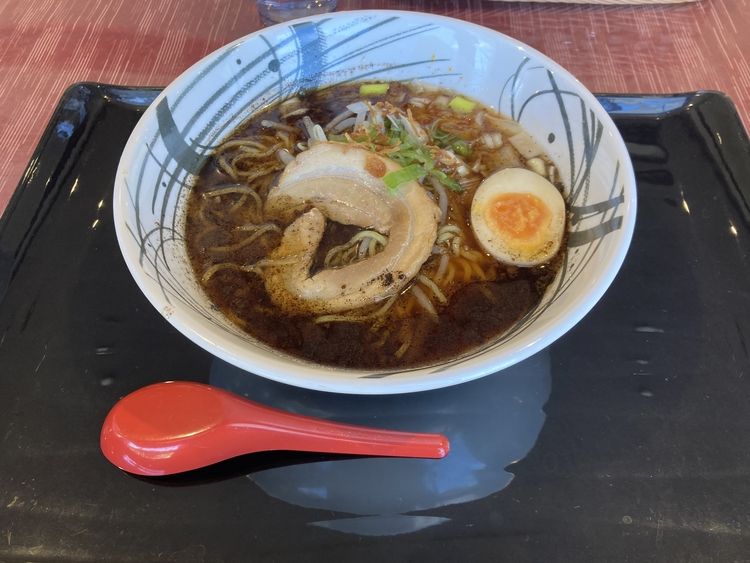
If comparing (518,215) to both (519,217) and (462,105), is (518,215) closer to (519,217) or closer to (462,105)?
(519,217)

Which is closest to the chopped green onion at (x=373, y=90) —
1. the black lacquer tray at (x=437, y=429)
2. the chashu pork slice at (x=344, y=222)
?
the chashu pork slice at (x=344, y=222)

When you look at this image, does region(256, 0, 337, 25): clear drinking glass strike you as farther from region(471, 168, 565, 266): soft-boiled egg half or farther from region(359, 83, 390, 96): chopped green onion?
region(471, 168, 565, 266): soft-boiled egg half

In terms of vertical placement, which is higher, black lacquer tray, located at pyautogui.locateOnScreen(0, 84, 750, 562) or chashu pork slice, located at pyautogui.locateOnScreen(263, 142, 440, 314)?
chashu pork slice, located at pyautogui.locateOnScreen(263, 142, 440, 314)

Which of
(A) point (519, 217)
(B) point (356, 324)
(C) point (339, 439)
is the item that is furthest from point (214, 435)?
(A) point (519, 217)

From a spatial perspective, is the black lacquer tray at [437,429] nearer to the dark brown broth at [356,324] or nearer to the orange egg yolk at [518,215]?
the dark brown broth at [356,324]

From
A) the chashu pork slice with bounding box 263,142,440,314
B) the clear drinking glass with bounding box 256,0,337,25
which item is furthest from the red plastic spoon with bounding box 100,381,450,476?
the clear drinking glass with bounding box 256,0,337,25

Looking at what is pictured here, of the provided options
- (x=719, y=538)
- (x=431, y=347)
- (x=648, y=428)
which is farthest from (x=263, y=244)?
(x=719, y=538)
